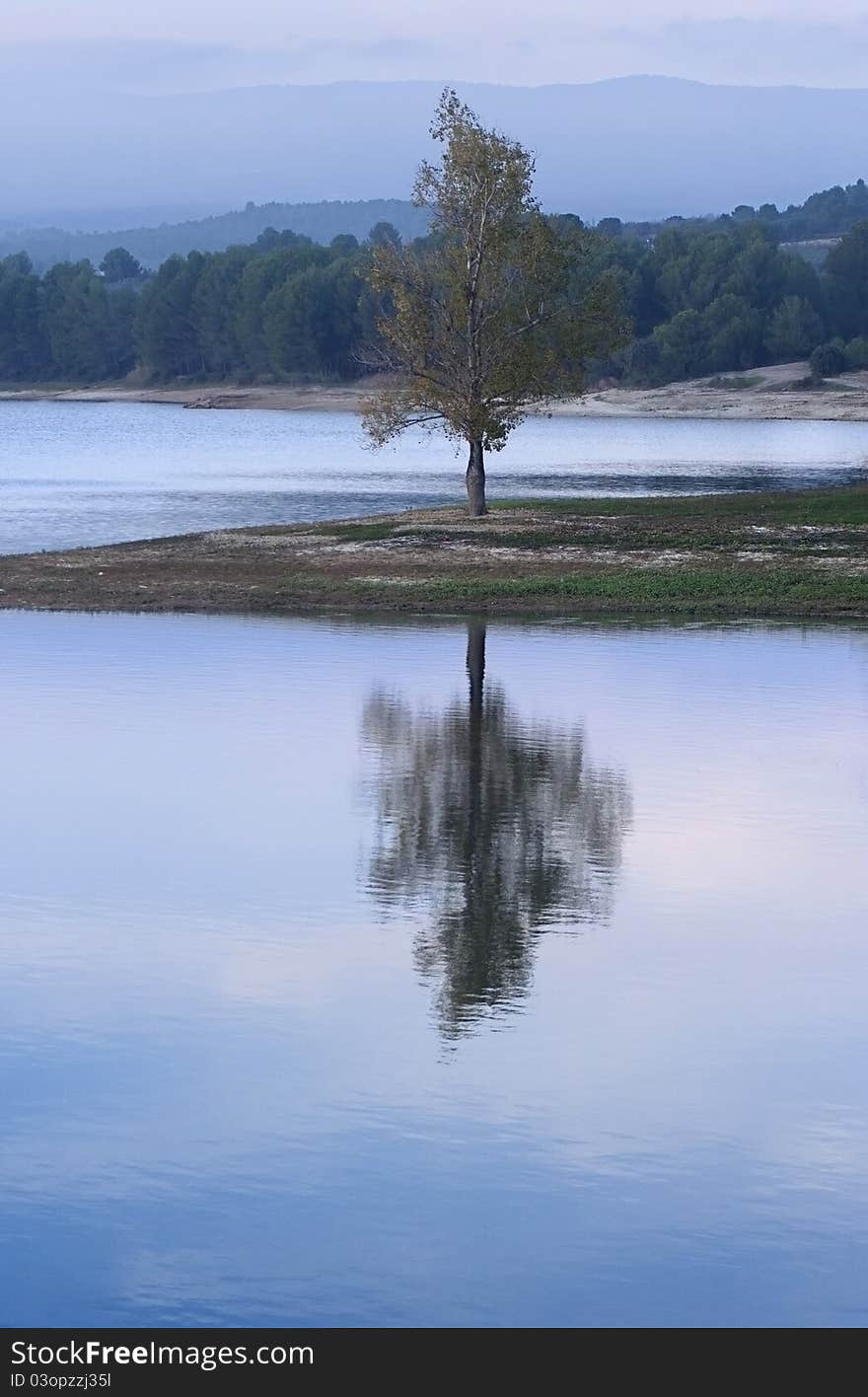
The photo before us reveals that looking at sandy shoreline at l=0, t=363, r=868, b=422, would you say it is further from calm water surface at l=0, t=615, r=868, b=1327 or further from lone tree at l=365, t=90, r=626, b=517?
calm water surface at l=0, t=615, r=868, b=1327

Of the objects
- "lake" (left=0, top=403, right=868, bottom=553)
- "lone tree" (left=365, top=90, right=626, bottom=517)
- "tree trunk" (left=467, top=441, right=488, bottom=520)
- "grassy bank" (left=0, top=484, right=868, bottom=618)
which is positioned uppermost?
"lone tree" (left=365, top=90, right=626, bottom=517)

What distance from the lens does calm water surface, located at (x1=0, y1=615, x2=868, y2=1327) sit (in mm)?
8375

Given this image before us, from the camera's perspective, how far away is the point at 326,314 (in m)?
150

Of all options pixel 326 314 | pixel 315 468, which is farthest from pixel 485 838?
pixel 326 314

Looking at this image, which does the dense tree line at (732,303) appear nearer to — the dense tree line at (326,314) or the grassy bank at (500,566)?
the dense tree line at (326,314)

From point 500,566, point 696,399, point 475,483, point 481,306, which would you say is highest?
point 481,306

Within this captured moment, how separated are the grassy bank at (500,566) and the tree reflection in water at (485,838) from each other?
378 inches

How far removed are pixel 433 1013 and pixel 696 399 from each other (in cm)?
11624

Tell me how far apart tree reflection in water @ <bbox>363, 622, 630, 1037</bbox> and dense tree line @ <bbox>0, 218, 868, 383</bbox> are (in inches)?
4343

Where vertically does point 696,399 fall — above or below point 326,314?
below

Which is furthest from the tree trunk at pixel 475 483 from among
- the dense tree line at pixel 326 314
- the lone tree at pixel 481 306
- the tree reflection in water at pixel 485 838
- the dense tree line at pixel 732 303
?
the dense tree line at pixel 732 303

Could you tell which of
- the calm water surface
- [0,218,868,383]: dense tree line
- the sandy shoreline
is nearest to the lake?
the sandy shoreline

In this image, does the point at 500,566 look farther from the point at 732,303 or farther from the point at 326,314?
the point at 326,314

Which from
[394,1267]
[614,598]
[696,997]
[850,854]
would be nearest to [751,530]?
[614,598]
